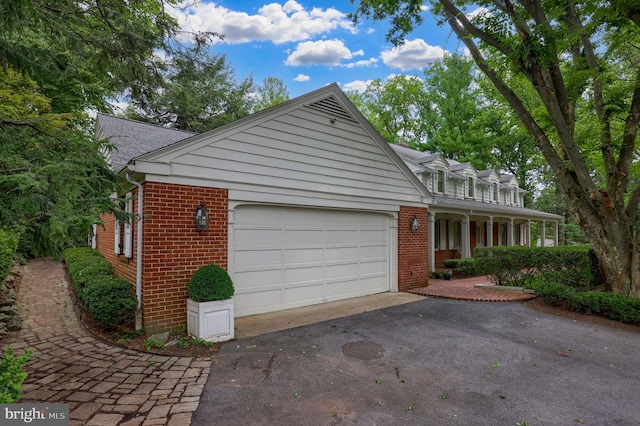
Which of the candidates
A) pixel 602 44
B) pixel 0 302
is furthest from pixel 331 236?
pixel 602 44

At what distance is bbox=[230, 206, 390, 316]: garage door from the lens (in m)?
6.41

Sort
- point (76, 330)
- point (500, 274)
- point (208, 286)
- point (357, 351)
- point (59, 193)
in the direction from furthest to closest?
1. point (500, 274)
2. point (76, 330)
3. point (208, 286)
4. point (357, 351)
5. point (59, 193)

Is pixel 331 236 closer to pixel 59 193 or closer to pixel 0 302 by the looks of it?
pixel 59 193

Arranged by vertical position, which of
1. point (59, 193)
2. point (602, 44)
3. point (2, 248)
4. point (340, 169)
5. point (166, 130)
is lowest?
point (2, 248)

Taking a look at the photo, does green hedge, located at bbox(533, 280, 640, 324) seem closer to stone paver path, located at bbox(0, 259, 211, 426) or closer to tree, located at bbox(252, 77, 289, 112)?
stone paver path, located at bbox(0, 259, 211, 426)

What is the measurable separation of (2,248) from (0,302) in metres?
1.37

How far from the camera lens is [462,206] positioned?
1344 centimetres

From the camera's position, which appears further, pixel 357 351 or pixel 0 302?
pixel 0 302

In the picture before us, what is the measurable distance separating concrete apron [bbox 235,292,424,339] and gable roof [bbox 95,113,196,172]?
4.43 m

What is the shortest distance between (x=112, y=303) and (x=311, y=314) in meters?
3.50

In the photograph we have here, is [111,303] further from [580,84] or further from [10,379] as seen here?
[580,84]

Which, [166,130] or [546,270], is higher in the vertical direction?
[166,130]

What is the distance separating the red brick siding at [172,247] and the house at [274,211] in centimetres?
2

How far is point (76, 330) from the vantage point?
5543mm
